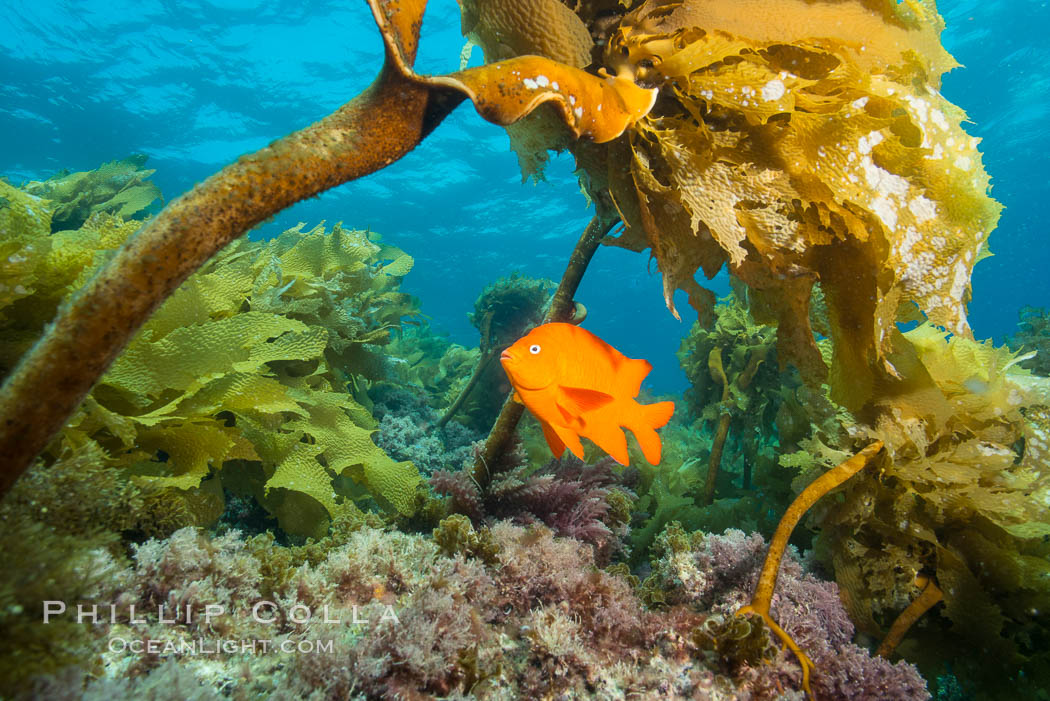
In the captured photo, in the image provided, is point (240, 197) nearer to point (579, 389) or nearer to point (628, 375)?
point (579, 389)

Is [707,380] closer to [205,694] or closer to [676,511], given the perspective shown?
[676,511]

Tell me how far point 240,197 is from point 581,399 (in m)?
1.41

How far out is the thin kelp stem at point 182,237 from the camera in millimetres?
666

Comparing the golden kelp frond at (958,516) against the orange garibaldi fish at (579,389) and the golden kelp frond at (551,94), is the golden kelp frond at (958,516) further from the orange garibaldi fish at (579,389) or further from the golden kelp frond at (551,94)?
the golden kelp frond at (551,94)

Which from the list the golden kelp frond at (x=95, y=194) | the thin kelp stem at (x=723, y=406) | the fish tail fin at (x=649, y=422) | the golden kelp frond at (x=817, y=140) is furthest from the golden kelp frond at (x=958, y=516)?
the golden kelp frond at (x=95, y=194)

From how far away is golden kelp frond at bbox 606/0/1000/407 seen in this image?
155cm

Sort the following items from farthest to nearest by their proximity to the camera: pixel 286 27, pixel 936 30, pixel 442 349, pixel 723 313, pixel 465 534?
pixel 286 27 → pixel 442 349 → pixel 723 313 → pixel 465 534 → pixel 936 30

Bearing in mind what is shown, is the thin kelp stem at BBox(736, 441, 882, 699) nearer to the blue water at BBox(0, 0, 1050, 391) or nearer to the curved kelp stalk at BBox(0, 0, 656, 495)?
the curved kelp stalk at BBox(0, 0, 656, 495)

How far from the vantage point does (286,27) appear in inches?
817

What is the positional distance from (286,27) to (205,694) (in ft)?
89.9

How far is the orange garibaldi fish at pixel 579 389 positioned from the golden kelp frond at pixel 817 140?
0.38 m

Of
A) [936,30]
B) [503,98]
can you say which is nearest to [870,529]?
[936,30]

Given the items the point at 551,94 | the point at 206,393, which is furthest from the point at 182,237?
the point at 206,393

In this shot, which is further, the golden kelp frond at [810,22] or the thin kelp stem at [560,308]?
the thin kelp stem at [560,308]
